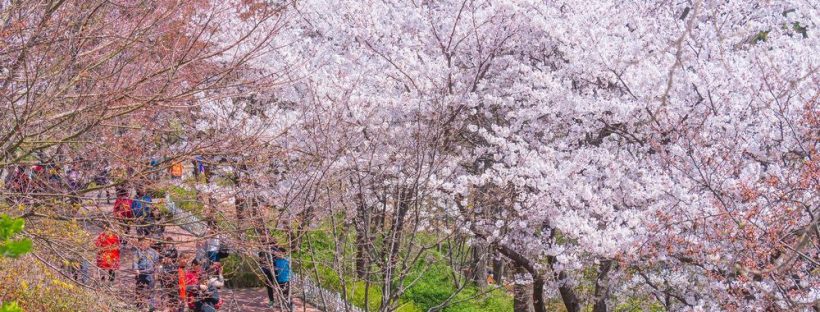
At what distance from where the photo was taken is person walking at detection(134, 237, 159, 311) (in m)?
9.71

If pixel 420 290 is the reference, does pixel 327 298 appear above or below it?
below

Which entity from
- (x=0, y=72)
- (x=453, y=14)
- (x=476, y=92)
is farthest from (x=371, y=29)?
(x=0, y=72)

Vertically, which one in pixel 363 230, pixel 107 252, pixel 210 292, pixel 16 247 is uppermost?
pixel 363 230

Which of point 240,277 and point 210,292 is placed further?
point 240,277

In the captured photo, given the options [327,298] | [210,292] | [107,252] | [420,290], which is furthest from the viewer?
[420,290]

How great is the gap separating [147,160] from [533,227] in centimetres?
549

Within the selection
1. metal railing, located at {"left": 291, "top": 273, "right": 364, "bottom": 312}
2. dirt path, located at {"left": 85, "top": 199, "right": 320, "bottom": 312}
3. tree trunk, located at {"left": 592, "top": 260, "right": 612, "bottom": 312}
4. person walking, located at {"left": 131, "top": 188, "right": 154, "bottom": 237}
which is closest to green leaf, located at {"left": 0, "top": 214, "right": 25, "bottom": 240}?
person walking, located at {"left": 131, "top": 188, "right": 154, "bottom": 237}

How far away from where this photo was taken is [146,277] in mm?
10336

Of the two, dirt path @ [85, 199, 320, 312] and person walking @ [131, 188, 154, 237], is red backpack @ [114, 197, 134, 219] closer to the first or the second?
person walking @ [131, 188, 154, 237]

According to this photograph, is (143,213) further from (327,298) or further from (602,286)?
(602,286)

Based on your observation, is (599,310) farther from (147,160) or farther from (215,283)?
(147,160)

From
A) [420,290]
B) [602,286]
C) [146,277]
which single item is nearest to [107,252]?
[146,277]

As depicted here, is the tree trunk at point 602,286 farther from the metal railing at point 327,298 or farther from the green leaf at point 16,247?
the green leaf at point 16,247

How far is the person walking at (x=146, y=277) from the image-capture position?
9.71 meters
